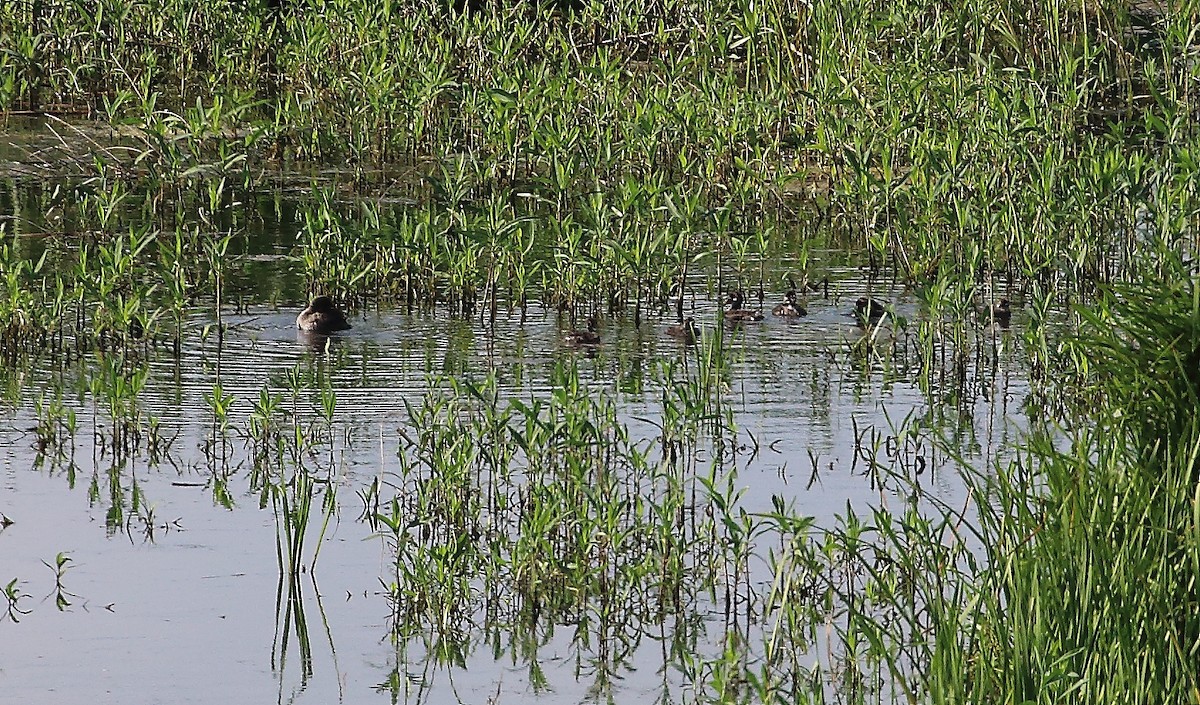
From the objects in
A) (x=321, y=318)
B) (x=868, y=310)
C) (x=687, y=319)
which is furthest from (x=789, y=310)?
(x=321, y=318)

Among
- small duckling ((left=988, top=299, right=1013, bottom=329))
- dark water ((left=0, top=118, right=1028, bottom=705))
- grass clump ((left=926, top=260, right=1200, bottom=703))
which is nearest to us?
grass clump ((left=926, top=260, right=1200, bottom=703))

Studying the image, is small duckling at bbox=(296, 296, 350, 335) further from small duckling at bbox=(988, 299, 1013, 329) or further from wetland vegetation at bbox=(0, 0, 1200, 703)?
small duckling at bbox=(988, 299, 1013, 329)

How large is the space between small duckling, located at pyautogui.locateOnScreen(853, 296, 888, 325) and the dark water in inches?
3.3

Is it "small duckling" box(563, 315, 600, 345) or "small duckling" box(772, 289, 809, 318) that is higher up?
"small duckling" box(772, 289, 809, 318)

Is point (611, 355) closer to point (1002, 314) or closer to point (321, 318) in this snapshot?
point (321, 318)

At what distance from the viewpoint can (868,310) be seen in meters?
8.42

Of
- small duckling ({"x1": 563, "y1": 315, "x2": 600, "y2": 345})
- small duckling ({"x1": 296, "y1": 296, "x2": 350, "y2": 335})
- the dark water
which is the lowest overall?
the dark water

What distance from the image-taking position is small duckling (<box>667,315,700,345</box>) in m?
8.47

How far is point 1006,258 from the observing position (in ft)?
30.7

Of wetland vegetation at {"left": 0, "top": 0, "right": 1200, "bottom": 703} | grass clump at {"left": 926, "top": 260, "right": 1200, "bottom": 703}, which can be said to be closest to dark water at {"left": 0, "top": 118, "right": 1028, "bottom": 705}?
wetland vegetation at {"left": 0, "top": 0, "right": 1200, "bottom": 703}

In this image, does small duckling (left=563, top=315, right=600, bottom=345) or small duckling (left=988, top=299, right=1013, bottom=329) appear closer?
small duckling (left=563, top=315, right=600, bottom=345)

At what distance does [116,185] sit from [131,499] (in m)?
3.04

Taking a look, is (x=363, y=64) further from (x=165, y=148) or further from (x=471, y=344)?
(x=471, y=344)

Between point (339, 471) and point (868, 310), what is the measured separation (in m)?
2.49
